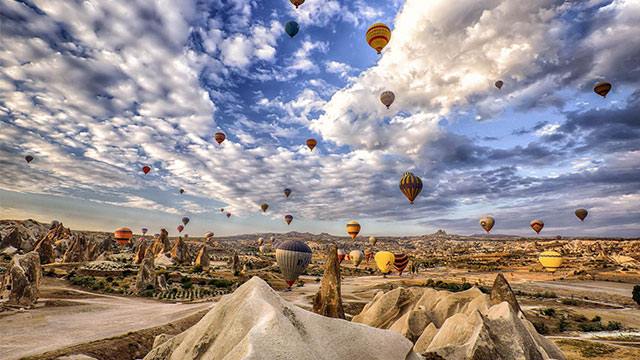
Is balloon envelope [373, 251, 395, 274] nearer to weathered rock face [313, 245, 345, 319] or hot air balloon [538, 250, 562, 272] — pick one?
hot air balloon [538, 250, 562, 272]

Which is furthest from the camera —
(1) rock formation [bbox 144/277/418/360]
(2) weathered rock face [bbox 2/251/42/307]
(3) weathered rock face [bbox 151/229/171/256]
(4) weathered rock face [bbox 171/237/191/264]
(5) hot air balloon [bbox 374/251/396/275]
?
(3) weathered rock face [bbox 151/229/171/256]

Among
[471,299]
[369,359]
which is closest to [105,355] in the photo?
[369,359]

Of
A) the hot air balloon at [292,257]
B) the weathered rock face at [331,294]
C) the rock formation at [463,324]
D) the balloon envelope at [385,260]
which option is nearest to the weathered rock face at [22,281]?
the hot air balloon at [292,257]

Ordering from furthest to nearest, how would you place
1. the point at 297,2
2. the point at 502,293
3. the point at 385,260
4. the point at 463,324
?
the point at 385,260, the point at 297,2, the point at 502,293, the point at 463,324

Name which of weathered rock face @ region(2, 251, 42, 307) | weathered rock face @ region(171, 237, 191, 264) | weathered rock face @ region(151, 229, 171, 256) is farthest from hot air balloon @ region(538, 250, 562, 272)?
weathered rock face @ region(151, 229, 171, 256)

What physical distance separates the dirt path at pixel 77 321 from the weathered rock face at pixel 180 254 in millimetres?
52478

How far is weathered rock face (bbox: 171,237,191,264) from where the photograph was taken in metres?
104

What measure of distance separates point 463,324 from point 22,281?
47.9 meters

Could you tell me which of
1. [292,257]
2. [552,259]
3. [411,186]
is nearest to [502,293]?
[292,257]

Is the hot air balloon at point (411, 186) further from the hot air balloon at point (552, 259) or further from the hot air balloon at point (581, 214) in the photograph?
the hot air balloon at point (581, 214)

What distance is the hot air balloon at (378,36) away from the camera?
47.9m

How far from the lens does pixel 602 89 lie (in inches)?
2111

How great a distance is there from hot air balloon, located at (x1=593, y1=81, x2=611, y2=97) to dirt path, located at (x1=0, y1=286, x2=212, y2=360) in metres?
67.2

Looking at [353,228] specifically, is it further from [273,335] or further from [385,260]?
[273,335]
